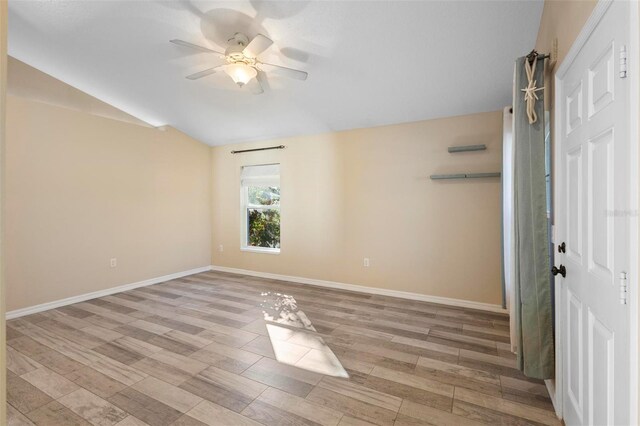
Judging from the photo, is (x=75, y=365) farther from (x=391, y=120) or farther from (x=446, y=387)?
(x=391, y=120)

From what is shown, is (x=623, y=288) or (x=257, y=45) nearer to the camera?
(x=623, y=288)

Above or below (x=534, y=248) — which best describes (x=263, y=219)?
above

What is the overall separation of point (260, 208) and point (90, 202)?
243cm

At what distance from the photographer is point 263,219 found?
5.24 meters

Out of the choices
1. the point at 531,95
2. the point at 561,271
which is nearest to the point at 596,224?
the point at 561,271

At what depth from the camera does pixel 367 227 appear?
4.09 metres

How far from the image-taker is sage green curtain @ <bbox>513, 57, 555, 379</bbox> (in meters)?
1.78

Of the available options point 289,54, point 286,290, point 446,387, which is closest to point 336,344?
point 446,387

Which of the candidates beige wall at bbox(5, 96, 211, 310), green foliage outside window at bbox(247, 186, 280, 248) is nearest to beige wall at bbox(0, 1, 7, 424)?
beige wall at bbox(5, 96, 211, 310)

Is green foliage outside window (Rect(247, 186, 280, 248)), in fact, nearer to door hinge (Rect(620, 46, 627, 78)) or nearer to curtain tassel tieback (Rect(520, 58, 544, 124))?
curtain tassel tieback (Rect(520, 58, 544, 124))

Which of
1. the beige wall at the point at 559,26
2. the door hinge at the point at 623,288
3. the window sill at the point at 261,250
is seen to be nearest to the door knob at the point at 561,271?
the door hinge at the point at 623,288

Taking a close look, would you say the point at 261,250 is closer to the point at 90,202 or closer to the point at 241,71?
the point at 90,202

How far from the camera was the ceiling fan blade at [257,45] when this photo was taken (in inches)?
84.9

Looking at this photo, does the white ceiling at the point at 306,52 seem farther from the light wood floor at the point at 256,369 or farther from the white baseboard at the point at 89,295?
the white baseboard at the point at 89,295
